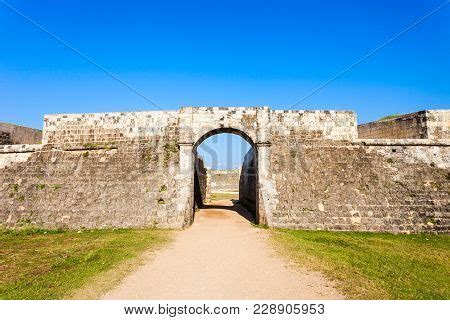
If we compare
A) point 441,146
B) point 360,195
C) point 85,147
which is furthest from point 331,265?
point 85,147

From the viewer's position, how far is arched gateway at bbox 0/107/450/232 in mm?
12555

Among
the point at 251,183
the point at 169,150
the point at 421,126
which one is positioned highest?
the point at 421,126

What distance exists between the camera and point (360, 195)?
41.8ft

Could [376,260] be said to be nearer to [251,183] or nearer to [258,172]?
[258,172]

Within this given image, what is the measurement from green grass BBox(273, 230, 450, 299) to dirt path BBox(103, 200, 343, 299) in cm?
56

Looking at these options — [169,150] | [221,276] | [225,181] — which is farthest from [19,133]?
[225,181]

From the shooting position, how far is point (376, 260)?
25.1 feet

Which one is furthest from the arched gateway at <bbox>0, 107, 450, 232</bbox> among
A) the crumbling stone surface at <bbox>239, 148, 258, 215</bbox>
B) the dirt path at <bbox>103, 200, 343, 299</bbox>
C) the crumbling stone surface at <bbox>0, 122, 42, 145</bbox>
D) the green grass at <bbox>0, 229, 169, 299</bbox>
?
the crumbling stone surface at <bbox>0, 122, 42, 145</bbox>

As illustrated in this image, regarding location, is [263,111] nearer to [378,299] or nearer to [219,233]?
[219,233]

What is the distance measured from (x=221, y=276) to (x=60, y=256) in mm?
4969

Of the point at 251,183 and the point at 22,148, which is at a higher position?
the point at 22,148

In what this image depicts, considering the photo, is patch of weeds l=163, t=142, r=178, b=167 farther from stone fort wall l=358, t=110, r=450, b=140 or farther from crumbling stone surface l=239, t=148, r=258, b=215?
stone fort wall l=358, t=110, r=450, b=140

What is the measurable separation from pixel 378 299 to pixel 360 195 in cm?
840

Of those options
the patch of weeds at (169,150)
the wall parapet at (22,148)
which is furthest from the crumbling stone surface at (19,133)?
the patch of weeds at (169,150)
